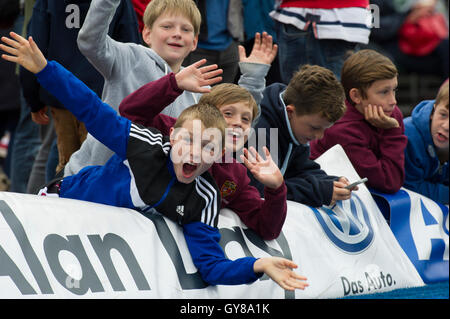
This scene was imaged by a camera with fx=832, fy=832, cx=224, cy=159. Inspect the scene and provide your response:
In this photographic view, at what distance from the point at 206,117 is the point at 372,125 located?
71.7 inches

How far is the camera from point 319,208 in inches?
163

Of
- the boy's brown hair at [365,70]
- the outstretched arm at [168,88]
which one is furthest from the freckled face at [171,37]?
the boy's brown hair at [365,70]

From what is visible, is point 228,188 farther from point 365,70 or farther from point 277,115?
point 365,70

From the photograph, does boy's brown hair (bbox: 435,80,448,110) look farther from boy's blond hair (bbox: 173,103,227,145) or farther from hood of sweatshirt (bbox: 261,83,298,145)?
boy's blond hair (bbox: 173,103,227,145)

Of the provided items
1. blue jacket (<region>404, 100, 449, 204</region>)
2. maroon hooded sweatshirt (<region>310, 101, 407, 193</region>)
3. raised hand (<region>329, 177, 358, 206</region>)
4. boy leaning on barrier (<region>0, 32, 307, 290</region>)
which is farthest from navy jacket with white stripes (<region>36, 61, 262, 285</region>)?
blue jacket (<region>404, 100, 449, 204</region>)

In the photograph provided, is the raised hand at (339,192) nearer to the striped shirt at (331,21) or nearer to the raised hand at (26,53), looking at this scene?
the striped shirt at (331,21)

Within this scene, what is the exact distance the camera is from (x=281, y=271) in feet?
9.02

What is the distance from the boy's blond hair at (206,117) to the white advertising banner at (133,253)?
1.35 ft

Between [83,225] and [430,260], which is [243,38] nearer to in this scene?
[430,260]

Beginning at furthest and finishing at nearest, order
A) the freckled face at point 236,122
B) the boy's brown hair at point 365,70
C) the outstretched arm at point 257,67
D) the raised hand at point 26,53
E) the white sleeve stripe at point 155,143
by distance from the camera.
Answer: the boy's brown hair at point 365,70, the outstretched arm at point 257,67, the freckled face at point 236,122, the white sleeve stripe at point 155,143, the raised hand at point 26,53

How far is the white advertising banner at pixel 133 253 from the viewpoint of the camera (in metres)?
2.76

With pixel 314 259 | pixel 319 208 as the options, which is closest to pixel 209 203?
pixel 314 259

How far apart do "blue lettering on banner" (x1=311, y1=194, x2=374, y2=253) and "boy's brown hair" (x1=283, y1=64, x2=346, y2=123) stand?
485mm

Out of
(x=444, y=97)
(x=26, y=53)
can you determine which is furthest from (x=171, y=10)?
(x=444, y=97)
